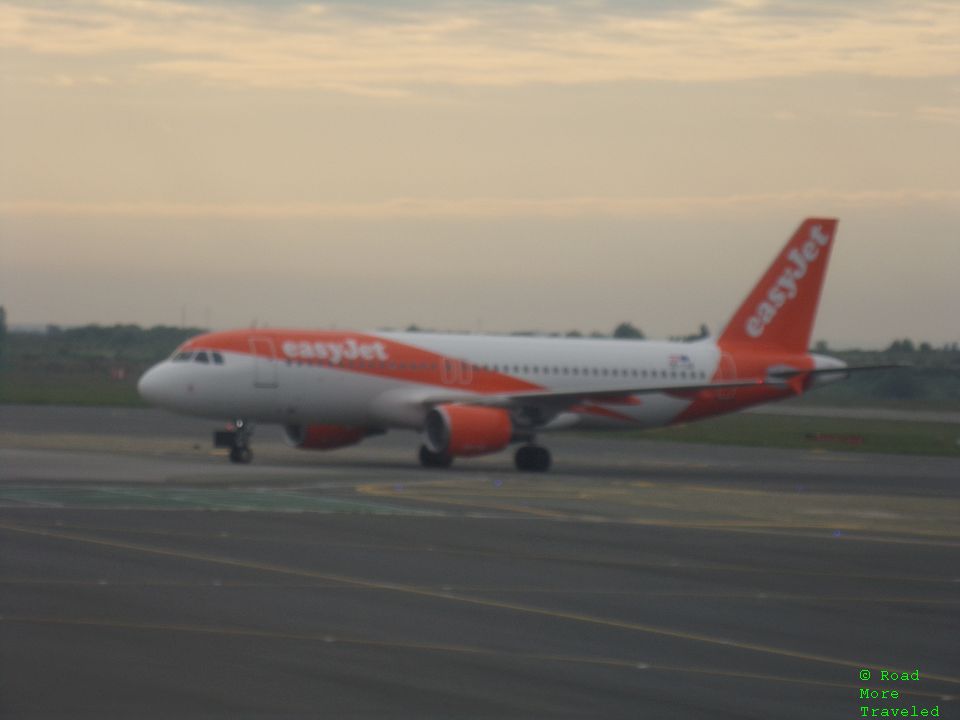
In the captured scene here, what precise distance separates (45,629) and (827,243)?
117 ft

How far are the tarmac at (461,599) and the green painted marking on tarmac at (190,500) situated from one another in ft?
0.27

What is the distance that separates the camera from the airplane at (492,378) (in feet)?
124

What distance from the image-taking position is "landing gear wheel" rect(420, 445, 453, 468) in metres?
38.2

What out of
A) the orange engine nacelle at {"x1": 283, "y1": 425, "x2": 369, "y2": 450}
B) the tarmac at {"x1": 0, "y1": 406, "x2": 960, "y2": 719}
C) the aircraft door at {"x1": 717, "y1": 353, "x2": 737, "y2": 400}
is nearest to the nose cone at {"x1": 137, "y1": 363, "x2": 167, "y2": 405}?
the orange engine nacelle at {"x1": 283, "y1": 425, "x2": 369, "y2": 450}

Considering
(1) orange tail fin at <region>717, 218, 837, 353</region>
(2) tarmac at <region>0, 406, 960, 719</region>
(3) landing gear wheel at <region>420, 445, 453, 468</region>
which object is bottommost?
(2) tarmac at <region>0, 406, 960, 719</region>

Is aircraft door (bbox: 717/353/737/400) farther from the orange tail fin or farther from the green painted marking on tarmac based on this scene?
the green painted marking on tarmac

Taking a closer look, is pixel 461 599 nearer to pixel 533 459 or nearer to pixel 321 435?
pixel 533 459

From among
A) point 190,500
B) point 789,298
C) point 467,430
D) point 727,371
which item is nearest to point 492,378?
point 467,430

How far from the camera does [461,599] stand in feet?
51.7

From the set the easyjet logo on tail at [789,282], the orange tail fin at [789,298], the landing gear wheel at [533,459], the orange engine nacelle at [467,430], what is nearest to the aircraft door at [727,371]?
the orange tail fin at [789,298]

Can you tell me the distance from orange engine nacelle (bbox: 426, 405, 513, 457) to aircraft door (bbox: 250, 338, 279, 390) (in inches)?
147

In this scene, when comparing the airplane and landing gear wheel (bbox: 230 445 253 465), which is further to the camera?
the airplane

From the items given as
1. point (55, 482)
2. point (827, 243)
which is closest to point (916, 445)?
point (827, 243)

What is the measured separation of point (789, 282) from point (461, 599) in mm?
31170
